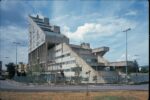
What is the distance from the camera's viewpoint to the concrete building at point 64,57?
3193 inches

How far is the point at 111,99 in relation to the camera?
16.5 m

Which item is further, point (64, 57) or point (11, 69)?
point (11, 69)

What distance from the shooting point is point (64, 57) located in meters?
97.6

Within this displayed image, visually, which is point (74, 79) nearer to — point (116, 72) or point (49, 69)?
point (116, 72)

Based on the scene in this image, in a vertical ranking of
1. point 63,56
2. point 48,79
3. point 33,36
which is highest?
point 33,36

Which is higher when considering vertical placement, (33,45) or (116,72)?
(33,45)

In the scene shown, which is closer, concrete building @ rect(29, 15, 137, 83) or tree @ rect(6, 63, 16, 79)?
concrete building @ rect(29, 15, 137, 83)

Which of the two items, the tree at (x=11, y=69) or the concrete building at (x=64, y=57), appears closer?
the concrete building at (x=64, y=57)

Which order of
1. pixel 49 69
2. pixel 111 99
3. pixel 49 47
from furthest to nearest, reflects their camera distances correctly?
pixel 49 47 → pixel 49 69 → pixel 111 99

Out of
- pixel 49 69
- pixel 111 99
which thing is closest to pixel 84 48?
pixel 49 69

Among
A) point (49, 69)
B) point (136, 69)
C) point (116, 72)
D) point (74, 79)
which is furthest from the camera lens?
point (49, 69)

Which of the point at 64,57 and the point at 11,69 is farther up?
the point at 64,57

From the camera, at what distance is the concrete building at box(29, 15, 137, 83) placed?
266 feet

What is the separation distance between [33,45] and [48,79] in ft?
179
